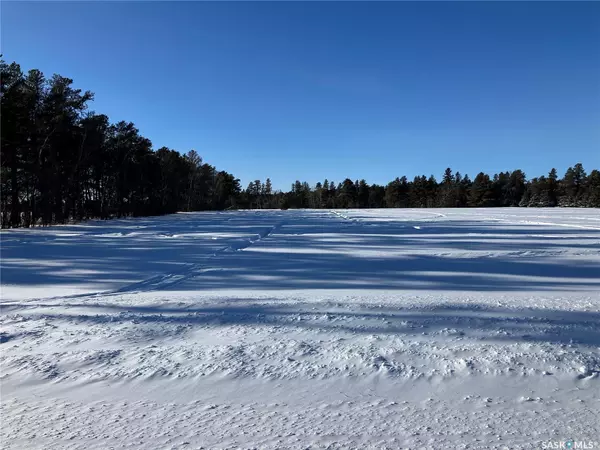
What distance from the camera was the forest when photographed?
25.8m

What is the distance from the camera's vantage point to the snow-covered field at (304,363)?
2.54m

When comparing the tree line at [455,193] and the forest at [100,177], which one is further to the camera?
the tree line at [455,193]

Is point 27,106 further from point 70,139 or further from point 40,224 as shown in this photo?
point 40,224

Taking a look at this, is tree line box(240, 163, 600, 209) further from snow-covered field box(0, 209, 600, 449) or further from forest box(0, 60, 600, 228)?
snow-covered field box(0, 209, 600, 449)

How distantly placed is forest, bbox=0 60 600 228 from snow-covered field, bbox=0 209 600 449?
23011 millimetres

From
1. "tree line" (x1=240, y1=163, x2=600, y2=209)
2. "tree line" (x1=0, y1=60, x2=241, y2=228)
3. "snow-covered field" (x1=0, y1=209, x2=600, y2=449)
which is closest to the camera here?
"snow-covered field" (x1=0, y1=209, x2=600, y2=449)

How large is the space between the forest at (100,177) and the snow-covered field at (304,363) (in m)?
23.0

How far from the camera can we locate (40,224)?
93.4ft

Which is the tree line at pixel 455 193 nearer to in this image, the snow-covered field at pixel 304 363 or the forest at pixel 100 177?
the forest at pixel 100 177

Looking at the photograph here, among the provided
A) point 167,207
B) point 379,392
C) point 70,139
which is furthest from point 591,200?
point 379,392

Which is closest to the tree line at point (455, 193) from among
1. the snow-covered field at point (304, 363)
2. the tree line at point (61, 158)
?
the tree line at point (61, 158)

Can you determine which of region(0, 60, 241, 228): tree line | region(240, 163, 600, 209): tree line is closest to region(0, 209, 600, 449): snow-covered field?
region(0, 60, 241, 228): tree line

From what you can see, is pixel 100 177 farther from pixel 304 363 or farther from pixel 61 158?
pixel 304 363

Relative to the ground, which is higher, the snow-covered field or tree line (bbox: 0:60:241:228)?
tree line (bbox: 0:60:241:228)
